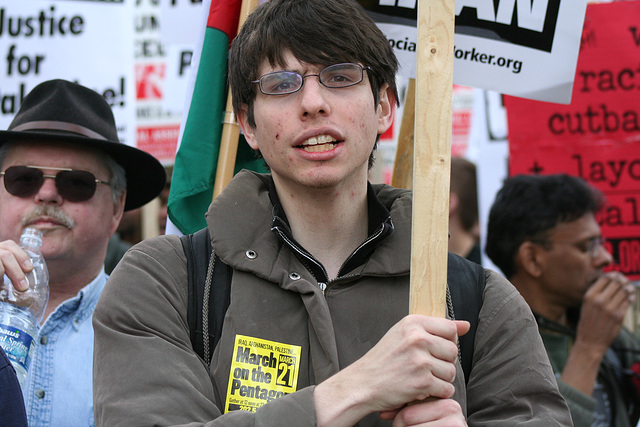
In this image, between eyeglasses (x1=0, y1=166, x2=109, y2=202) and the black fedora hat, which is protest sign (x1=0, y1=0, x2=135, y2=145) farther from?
eyeglasses (x1=0, y1=166, x2=109, y2=202)

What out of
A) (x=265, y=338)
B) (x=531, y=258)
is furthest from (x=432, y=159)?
(x=531, y=258)

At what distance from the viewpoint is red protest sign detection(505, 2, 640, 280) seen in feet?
16.9

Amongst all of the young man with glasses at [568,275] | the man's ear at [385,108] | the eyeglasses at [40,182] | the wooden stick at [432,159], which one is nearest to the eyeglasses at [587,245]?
the young man with glasses at [568,275]

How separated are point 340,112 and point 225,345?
68cm

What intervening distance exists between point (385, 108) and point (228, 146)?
843mm

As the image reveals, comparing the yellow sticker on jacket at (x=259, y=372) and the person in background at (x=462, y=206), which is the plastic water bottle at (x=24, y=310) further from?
the person in background at (x=462, y=206)

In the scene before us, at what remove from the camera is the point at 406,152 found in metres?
3.39

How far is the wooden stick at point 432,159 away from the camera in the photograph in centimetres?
196

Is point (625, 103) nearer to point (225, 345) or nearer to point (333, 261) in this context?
point (333, 261)

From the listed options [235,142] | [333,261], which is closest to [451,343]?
[333,261]

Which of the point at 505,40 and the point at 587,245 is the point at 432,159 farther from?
the point at 587,245

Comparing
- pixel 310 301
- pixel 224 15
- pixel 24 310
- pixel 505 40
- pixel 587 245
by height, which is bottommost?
pixel 24 310

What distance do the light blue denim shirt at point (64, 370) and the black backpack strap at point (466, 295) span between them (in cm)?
151

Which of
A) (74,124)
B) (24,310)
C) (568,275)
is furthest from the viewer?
(568,275)
